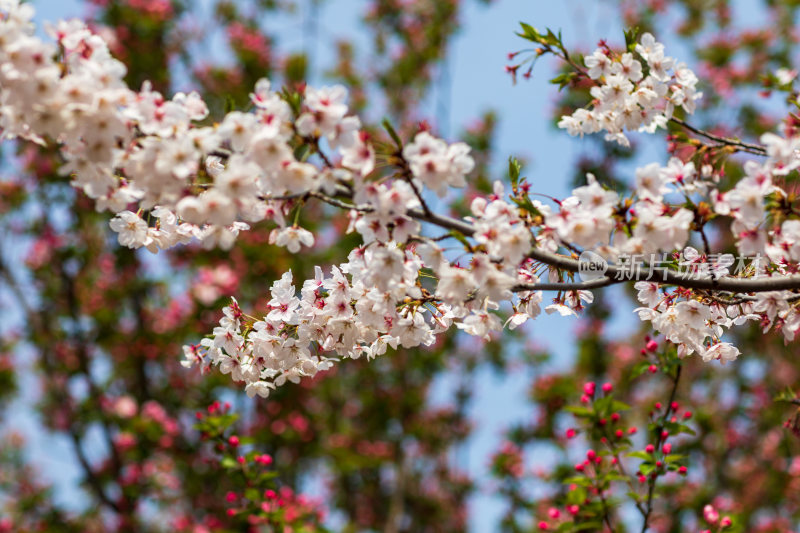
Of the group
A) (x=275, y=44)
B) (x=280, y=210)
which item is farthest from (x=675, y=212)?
(x=275, y=44)

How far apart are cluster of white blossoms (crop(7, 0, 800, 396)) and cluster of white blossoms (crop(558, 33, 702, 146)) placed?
0.59 m

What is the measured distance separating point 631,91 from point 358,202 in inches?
58.8

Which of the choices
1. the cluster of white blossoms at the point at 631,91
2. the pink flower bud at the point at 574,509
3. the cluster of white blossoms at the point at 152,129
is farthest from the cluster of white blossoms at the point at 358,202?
the pink flower bud at the point at 574,509

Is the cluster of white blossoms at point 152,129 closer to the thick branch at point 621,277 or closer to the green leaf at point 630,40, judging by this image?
the thick branch at point 621,277

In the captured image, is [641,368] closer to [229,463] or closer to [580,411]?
[580,411]

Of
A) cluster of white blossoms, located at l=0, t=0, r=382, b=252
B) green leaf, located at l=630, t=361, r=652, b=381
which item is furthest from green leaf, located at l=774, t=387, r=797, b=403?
cluster of white blossoms, located at l=0, t=0, r=382, b=252

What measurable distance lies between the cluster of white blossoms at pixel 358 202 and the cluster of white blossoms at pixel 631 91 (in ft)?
1.93

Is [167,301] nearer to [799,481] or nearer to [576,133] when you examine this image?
[576,133]

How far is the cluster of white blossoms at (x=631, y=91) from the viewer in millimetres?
2566

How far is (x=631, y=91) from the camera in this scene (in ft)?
8.57

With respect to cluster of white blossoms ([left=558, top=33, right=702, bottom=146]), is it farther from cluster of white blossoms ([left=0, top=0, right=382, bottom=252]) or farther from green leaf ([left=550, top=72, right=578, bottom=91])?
cluster of white blossoms ([left=0, top=0, right=382, bottom=252])

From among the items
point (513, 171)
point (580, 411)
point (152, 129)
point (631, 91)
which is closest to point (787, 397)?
point (580, 411)

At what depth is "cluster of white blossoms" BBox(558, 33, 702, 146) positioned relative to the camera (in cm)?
257

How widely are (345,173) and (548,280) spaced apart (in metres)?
0.84
